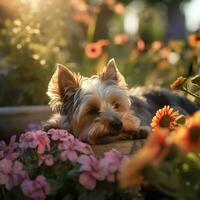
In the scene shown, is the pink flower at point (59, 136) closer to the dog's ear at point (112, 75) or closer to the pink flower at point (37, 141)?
the pink flower at point (37, 141)

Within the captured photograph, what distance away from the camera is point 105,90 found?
501cm

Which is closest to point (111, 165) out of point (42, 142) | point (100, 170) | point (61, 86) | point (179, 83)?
point (100, 170)

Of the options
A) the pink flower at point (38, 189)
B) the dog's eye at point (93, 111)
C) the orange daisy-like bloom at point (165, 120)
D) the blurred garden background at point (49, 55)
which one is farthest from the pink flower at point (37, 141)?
the blurred garden background at point (49, 55)

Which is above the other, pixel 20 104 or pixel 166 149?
pixel 166 149

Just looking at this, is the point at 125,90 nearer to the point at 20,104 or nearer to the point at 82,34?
the point at 20,104

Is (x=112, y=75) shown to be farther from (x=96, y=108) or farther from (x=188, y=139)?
(x=188, y=139)

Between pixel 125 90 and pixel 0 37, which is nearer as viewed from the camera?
pixel 125 90

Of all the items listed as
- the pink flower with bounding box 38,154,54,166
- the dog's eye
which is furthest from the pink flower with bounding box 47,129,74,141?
the dog's eye

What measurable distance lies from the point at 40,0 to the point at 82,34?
143 inches

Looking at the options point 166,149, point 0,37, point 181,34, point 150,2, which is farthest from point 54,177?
point 150,2

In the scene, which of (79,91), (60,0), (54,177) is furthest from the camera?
(60,0)

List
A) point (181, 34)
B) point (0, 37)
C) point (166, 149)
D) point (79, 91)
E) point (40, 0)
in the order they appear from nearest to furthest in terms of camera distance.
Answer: point (166, 149) → point (79, 91) → point (0, 37) → point (40, 0) → point (181, 34)

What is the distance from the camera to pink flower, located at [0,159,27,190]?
12.1 feet

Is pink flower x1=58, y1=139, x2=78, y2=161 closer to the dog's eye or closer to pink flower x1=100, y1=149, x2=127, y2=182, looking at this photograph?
pink flower x1=100, y1=149, x2=127, y2=182
